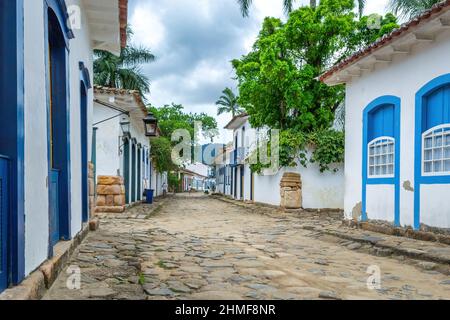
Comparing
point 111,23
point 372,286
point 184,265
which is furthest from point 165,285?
point 111,23

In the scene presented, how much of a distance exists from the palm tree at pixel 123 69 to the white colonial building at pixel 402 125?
20.7 metres

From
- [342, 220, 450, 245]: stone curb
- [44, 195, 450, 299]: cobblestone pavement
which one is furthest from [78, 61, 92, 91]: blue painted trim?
[342, 220, 450, 245]: stone curb

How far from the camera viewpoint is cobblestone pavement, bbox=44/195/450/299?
4.12 meters

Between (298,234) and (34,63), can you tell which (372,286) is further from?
(298,234)

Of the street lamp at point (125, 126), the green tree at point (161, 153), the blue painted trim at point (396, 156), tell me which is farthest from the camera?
the green tree at point (161, 153)

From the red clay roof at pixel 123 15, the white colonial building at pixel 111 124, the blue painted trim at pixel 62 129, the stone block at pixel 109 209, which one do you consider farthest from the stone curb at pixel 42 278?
the stone block at pixel 109 209

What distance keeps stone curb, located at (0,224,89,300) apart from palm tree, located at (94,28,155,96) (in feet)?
79.9

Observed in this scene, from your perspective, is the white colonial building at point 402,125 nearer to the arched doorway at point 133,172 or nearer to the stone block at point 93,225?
the stone block at point 93,225

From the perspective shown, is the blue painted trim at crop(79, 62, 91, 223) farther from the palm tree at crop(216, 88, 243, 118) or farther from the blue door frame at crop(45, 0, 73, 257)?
the palm tree at crop(216, 88, 243, 118)

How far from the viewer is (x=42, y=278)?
11.8ft

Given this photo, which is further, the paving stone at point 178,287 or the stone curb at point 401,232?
the stone curb at point 401,232

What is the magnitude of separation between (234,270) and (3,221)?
2.94 meters

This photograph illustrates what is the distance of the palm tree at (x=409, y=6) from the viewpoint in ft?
62.5

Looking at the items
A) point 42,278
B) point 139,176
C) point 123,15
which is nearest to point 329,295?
point 42,278
